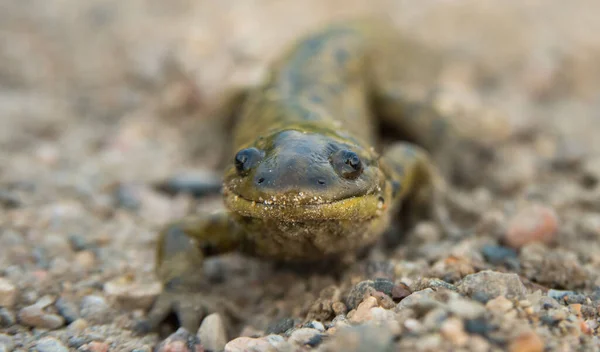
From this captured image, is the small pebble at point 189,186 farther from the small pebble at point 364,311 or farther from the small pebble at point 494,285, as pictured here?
the small pebble at point 494,285

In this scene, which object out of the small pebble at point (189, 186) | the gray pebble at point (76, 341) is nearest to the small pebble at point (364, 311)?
the gray pebble at point (76, 341)

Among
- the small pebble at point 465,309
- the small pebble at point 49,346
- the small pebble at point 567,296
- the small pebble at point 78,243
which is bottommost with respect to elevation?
the small pebble at point 49,346

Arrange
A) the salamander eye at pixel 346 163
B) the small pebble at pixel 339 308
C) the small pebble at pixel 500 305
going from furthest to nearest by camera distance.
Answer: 1. the salamander eye at pixel 346 163
2. the small pebble at pixel 339 308
3. the small pebble at pixel 500 305

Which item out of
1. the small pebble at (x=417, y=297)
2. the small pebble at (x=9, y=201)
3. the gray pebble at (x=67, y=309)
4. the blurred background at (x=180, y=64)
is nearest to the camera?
the small pebble at (x=417, y=297)

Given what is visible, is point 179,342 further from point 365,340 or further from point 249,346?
point 365,340

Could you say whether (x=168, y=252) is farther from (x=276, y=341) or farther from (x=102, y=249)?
(x=276, y=341)

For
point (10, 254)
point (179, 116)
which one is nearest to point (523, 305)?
point (10, 254)

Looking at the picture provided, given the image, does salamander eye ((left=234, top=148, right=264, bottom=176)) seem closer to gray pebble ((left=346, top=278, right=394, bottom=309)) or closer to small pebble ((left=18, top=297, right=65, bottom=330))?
gray pebble ((left=346, top=278, right=394, bottom=309))
